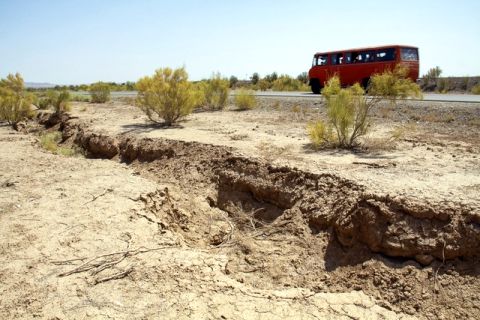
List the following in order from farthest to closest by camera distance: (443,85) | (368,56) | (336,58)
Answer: (443,85) < (336,58) < (368,56)

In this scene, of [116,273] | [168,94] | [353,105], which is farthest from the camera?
[168,94]

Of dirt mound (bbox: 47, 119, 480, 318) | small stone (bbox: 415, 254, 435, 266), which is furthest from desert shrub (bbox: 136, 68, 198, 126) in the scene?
small stone (bbox: 415, 254, 435, 266)

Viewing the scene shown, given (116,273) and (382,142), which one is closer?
(116,273)

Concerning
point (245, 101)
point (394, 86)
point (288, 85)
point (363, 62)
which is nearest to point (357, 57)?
point (363, 62)

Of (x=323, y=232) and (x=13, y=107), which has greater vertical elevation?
(x=13, y=107)

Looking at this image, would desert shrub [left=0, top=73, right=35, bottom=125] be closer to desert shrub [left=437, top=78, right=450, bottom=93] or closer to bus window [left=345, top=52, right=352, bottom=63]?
bus window [left=345, top=52, right=352, bottom=63]

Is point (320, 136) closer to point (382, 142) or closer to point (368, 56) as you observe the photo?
point (382, 142)

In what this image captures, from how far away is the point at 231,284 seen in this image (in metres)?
4.77

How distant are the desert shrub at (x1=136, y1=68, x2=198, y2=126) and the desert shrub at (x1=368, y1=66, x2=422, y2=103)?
652cm

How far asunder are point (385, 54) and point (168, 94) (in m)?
11.4

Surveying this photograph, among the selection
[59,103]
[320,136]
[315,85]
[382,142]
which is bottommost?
[382,142]

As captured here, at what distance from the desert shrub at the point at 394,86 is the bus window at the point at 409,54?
11586mm

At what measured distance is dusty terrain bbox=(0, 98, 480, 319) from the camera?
14.7ft

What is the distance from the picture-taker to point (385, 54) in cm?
1997
